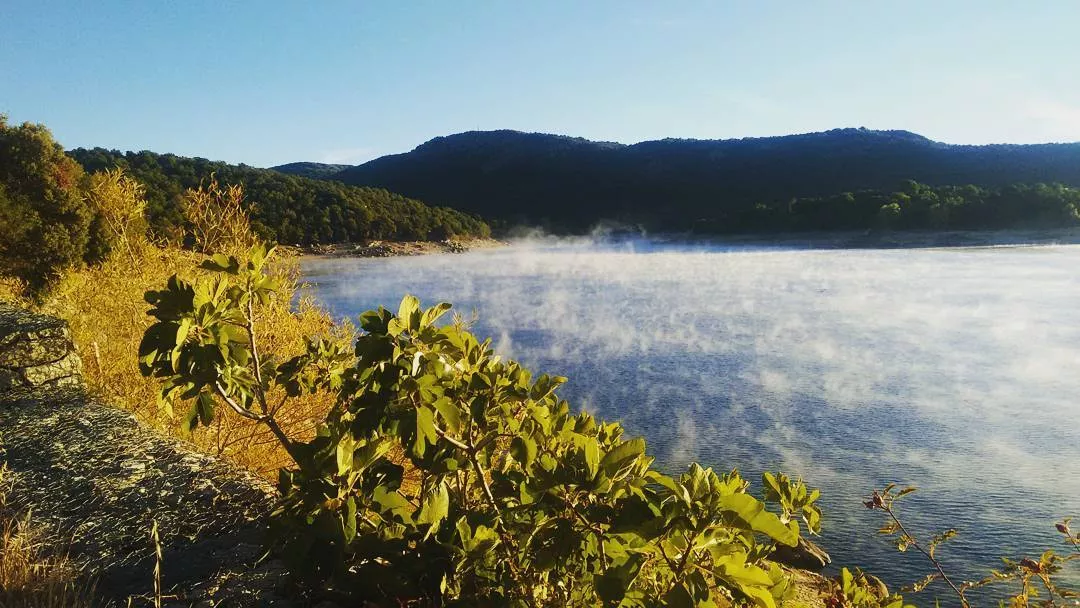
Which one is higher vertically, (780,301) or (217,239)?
(217,239)

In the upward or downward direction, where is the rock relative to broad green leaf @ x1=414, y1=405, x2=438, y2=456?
downward

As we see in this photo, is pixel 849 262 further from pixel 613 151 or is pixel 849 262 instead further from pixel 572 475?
pixel 613 151

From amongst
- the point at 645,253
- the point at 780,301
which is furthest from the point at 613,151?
the point at 780,301

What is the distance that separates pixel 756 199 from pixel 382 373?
89396mm

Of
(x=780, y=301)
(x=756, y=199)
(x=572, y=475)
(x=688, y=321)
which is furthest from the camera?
(x=756, y=199)

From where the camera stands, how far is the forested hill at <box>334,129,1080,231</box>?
80125 mm

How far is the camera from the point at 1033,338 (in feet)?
63.6

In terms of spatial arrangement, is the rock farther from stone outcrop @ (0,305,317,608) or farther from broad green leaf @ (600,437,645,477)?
broad green leaf @ (600,437,645,477)

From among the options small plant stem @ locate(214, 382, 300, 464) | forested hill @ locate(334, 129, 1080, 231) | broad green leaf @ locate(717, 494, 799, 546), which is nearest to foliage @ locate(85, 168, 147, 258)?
small plant stem @ locate(214, 382, 300, 464)

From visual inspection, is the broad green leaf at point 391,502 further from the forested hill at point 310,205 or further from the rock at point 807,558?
the forested hill at point 310,205

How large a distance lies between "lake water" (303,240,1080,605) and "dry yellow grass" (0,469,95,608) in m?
8.39

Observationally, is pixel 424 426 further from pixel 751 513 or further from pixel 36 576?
pixel 36 576

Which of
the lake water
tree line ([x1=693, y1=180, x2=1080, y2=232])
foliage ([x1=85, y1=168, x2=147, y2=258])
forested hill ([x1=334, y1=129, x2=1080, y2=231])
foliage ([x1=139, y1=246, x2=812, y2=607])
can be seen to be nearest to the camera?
foliage ([x1=139, y1=246, x2=812, y2=607])

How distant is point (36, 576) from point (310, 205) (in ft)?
218
